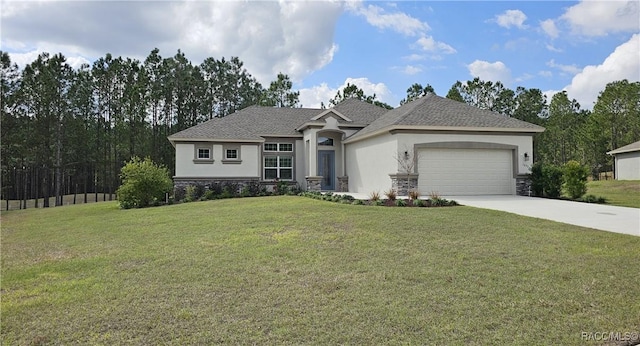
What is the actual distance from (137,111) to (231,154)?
1578 cm

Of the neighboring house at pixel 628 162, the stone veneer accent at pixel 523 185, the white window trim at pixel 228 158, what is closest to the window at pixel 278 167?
the white window trim at pixel 228 158

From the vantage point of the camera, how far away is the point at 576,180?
15672 millimetres

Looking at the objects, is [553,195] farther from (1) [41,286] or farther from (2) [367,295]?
(1) [41,286]

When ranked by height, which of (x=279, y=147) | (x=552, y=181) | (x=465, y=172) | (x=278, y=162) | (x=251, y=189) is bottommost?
(x=251, y=189)

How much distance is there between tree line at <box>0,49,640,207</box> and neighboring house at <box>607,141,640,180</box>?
885cm

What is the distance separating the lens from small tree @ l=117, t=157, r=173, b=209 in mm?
17453

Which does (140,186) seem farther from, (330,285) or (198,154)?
(330,285)

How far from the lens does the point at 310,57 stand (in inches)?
851

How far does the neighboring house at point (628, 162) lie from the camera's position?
95.1 ft

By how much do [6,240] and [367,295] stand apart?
35.0ft

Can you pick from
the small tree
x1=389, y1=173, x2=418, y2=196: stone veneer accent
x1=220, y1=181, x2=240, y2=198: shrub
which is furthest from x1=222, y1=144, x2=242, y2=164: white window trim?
x1=389, y1=173, x2=418, y2=196: stone veneer accent

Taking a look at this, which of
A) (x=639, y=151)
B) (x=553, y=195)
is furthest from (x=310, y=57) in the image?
(x=639, y=151)

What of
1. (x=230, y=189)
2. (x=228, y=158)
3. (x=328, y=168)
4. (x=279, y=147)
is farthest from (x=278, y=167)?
(x=230, y=189)

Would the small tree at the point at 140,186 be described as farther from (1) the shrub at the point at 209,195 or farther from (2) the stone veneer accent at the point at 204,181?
(2) the stone veneer accent at the point at 204,181
